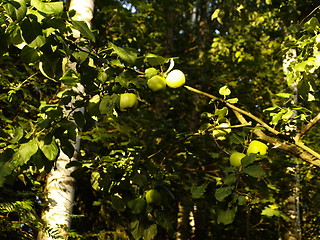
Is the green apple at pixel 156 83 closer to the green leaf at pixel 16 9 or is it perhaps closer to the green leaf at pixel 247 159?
A: the green leaf at pixel 247 159

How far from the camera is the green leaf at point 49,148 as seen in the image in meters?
1.40

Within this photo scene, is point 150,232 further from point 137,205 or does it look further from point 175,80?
point 175,80

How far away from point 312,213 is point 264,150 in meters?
6.64

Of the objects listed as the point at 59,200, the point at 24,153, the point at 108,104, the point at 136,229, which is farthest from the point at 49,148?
the point at 59,200

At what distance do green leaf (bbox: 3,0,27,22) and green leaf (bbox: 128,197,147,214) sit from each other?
99cm

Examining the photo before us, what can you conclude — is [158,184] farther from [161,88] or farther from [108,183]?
[161,88]

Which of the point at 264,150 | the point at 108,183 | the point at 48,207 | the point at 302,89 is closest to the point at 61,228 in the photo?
the point at 48,207

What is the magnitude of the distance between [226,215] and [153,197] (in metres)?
0.37

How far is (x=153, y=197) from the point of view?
1647 millimetres

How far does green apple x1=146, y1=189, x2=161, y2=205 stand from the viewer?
5.41 feet

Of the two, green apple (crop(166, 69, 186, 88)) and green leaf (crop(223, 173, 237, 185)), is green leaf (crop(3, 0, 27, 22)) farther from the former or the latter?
green leaf (crop(223, 173, 237, 185))

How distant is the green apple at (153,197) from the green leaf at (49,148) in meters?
0.50

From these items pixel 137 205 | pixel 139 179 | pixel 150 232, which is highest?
pixel 139 179

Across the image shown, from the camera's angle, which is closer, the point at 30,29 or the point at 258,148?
the point at 30,29
